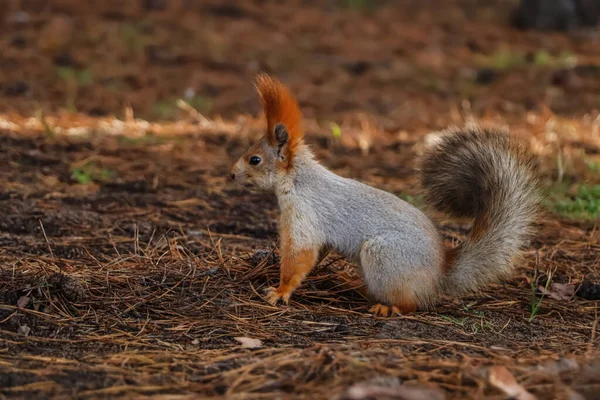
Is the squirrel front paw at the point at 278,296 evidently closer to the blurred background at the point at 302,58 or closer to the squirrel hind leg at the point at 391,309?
the squirrel hind leg at the point at 391,309

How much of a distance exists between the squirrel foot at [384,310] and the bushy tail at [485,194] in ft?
0.82

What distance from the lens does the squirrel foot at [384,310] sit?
130 inches

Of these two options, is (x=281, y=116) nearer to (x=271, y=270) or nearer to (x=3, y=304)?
(x=271, y=270)

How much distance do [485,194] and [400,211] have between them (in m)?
0.39

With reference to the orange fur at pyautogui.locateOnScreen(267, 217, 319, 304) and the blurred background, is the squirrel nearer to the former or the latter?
the orange fur at pyautogui.locateOnScreen(267, 217, 319, 304)

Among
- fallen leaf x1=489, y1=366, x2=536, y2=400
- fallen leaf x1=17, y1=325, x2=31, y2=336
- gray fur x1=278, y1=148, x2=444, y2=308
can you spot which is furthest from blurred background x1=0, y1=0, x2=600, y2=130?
fallen leaf x1=489, y1=366, x2=536, y2=400

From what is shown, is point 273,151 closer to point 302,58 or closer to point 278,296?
point 278,296

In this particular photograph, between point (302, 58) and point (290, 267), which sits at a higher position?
point (302, 58)

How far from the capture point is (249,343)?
2.80 m

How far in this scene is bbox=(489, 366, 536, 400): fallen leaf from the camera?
7.49 ft

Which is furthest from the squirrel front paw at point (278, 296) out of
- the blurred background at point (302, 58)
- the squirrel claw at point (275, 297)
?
the blurred background at point (302, 58)

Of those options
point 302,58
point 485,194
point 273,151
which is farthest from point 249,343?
point 302,58

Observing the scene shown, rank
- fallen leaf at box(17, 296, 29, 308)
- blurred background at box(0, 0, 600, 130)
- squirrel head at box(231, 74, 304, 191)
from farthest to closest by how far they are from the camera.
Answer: blurred background at box(0, 0, 600, 130) → squirrel head at box(231, 74, 304, 191) → fallen leaf at box(17, 296, 29, 308)

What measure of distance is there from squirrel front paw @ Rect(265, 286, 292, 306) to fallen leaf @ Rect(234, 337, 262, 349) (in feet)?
1.51
